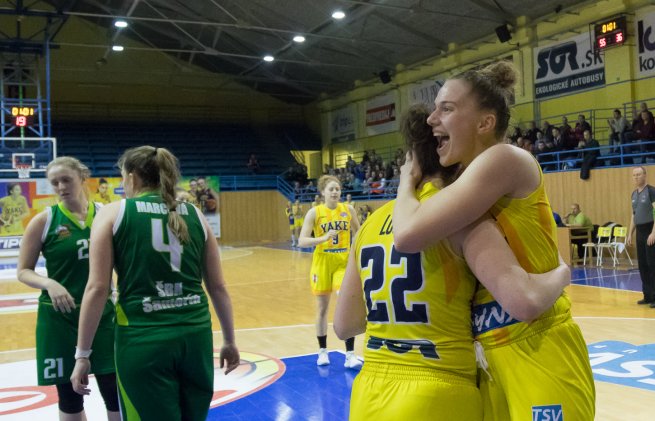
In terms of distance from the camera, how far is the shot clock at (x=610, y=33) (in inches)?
625

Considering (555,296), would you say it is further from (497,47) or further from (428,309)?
(497,47)

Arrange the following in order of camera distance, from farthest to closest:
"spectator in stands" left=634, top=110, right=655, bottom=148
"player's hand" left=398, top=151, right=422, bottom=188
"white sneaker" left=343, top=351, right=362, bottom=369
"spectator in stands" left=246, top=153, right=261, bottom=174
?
"spectator in stands" left=246, top=153, right=261, bottom=174 → "spectator in stands" left=634, top=110, right=655, bottom=148 → "white sneaker" left=343, top=351, right=362, bottom=369 → "player's hand" left=398, top=151, right=422, bottom=188

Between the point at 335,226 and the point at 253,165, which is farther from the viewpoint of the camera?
the point at 253,165

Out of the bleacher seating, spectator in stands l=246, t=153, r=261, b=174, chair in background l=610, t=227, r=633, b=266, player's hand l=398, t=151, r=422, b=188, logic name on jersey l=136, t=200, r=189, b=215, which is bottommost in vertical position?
chair in background l=610, t=227, r=633, b=266

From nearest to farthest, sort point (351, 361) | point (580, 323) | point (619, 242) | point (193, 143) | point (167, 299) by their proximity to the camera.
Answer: point (167, 299)
point (351, 361)
point (580, 323)
point (619, 242)
point (193, 143)

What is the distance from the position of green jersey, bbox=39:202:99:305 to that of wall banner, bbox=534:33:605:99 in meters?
16.4

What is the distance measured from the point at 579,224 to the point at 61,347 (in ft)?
42.6

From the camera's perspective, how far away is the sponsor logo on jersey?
360cm

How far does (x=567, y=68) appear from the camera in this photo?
59.1 ft

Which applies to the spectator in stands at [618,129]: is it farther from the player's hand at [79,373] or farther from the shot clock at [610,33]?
the player's hand at [79,373]

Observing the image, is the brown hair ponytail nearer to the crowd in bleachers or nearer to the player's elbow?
the player's elbow

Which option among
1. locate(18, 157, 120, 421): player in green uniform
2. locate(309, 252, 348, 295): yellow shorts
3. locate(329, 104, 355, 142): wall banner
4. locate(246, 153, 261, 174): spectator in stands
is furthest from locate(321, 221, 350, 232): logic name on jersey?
locate(329, 104, 355, 142): wall banner

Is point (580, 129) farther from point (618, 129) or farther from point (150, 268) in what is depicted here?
point (150, 268)

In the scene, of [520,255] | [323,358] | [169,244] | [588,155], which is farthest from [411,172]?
[588,155]
